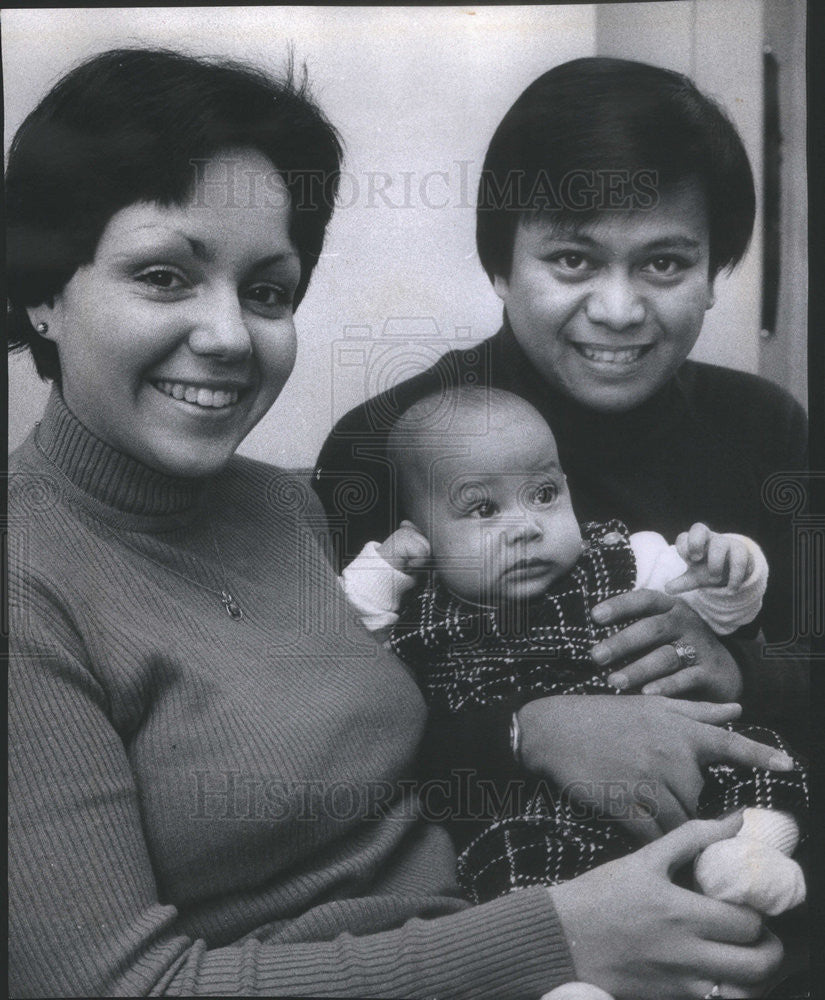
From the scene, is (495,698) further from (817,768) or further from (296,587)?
(817,768)

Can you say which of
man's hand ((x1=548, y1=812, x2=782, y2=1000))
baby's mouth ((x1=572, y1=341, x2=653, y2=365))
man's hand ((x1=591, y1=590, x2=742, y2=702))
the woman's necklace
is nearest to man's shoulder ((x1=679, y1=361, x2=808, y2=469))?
baby's mouth ((x1=572, y1=341, x2=653, y2=365))

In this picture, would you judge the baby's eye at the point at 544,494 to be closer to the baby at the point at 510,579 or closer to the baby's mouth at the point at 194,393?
the baby at the point at 510,579

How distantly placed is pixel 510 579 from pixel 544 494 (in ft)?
0.34

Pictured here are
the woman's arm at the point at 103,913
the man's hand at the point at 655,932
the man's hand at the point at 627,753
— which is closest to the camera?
the woman's arm at the point at 103,913

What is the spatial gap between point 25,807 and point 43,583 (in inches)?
8.2

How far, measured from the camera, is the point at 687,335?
1.26 metres

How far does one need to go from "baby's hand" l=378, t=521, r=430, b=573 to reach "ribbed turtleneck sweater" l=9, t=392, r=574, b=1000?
3.7 inches

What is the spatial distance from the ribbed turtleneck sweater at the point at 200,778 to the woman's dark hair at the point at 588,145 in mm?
483

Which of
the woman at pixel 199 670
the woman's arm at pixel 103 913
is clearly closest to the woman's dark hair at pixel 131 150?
the woman at pixel 199 670

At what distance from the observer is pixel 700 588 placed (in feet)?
4.13

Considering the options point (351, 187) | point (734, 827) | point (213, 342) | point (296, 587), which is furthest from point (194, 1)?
point (734, 827)

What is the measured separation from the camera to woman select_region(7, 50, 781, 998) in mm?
1002

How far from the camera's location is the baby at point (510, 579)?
4.02 ft

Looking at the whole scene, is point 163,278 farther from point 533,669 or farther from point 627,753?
point 627,753
